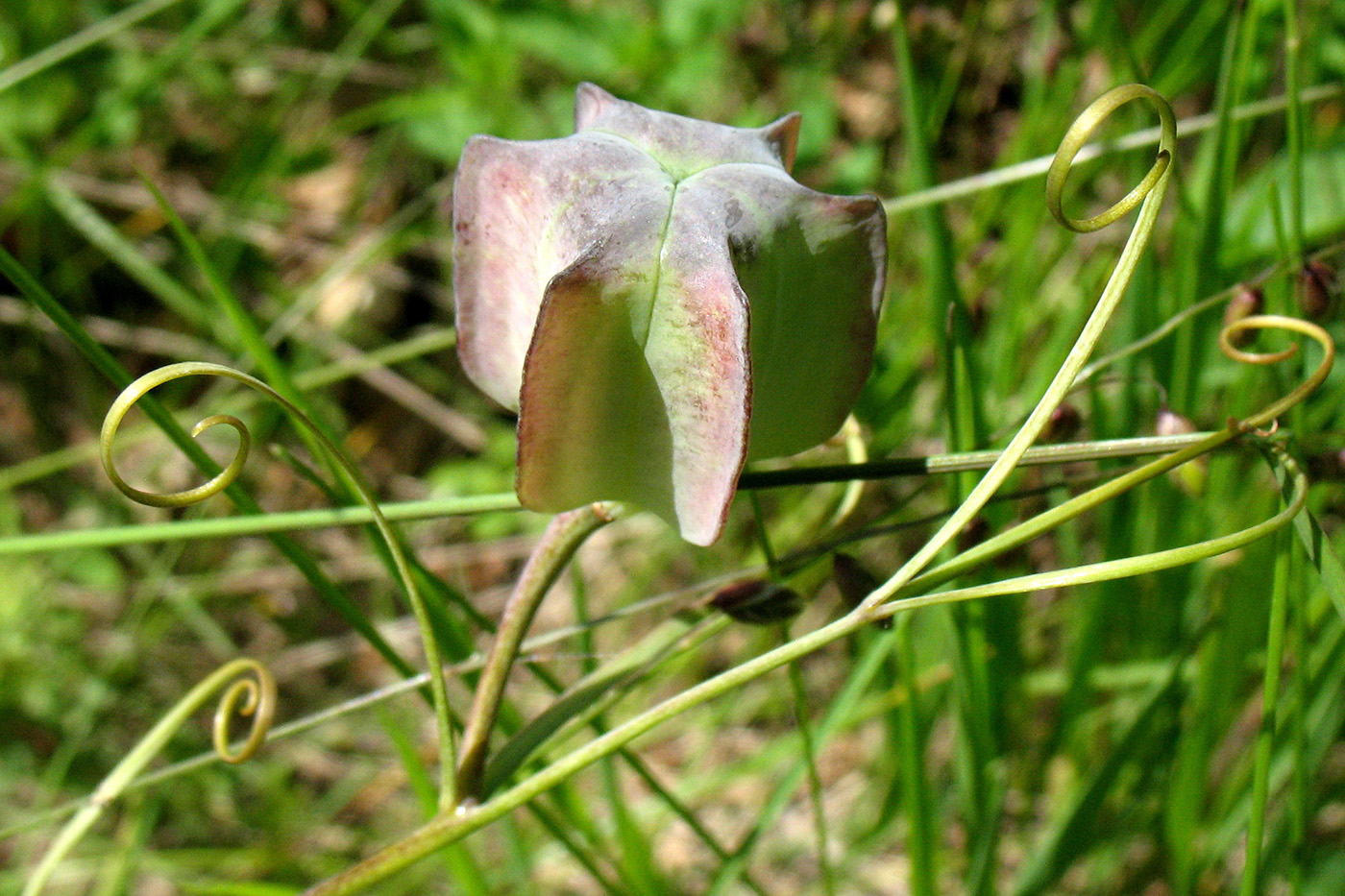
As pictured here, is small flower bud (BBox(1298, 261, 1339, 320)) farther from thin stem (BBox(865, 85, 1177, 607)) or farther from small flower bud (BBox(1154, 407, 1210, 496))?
thin stem (BBox(865, 85, 1177, 607))

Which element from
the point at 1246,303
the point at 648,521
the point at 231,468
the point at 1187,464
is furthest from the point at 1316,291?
the point at 648,521

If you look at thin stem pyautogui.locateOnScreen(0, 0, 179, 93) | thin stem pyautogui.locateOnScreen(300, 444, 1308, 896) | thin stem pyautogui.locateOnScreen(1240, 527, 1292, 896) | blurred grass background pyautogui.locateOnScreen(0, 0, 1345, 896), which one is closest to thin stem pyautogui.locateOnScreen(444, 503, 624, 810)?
thin stem pyautogui.locateOnScreen(300, 444, 1308, 896)

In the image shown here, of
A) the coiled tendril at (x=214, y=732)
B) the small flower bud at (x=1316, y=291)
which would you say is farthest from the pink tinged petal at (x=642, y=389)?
the small flower bud at (x=1316, y=291)

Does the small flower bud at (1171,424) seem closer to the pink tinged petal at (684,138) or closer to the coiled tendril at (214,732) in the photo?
the pink tinged petal at (684,138)

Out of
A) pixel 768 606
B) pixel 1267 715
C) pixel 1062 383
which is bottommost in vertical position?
pixel 1267 715

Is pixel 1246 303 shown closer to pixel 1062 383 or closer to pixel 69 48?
pixel 1062 383

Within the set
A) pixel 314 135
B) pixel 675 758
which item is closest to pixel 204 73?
pixel 314 135

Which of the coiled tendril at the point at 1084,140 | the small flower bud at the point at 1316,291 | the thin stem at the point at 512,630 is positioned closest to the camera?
the coiled tendril at the point at 1084,140

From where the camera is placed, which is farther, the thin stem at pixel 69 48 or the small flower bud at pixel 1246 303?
the thin stem at pixel 69 48
